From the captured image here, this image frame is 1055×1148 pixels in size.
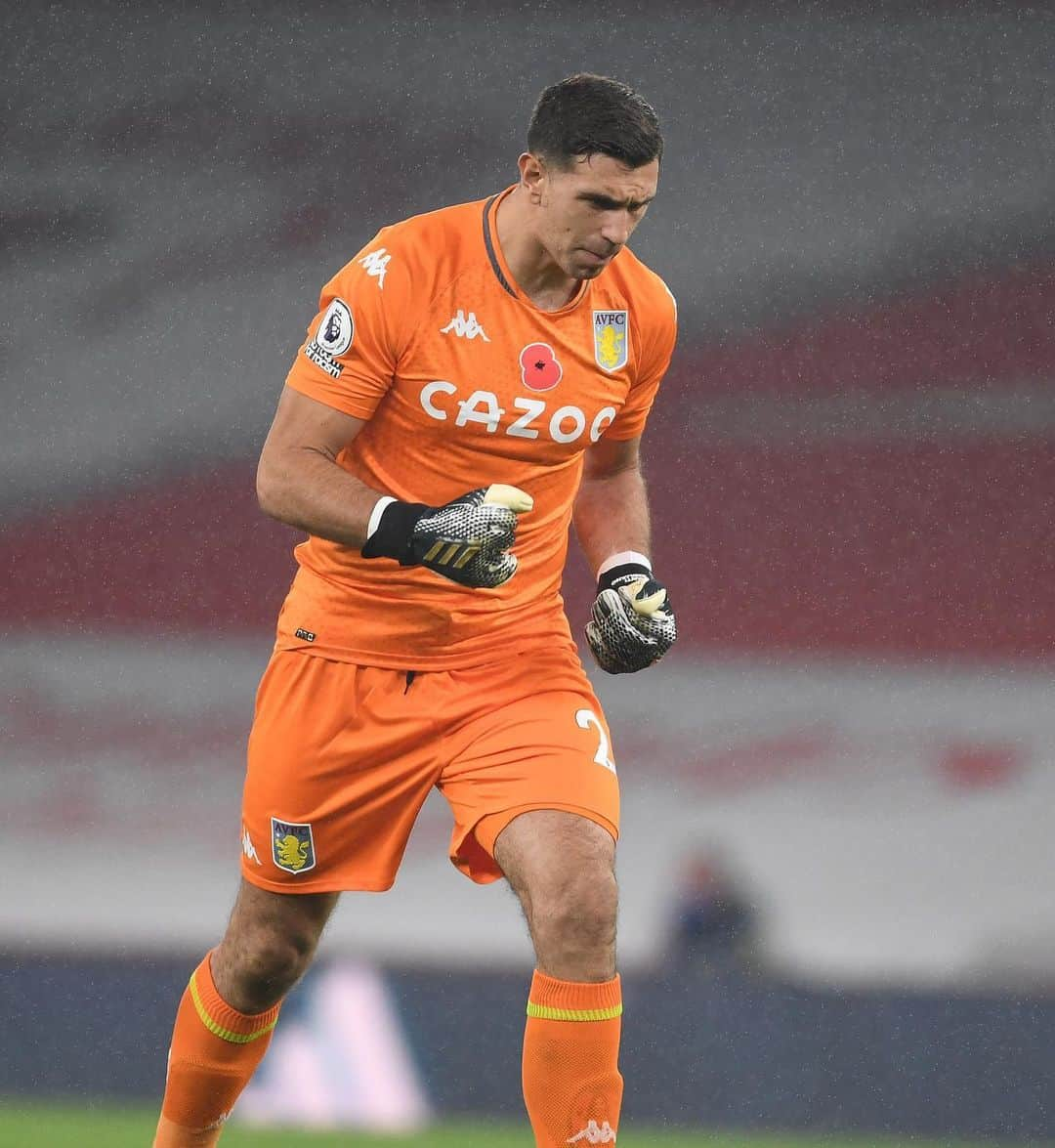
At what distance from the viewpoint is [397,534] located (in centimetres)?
254

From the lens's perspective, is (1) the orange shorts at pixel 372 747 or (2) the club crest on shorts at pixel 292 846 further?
(2) the club crest on shorts at pixel 292 846

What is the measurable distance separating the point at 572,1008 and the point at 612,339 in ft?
3.44

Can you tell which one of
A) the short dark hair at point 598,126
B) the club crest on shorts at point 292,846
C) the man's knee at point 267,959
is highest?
the short dark hair at point 598,126

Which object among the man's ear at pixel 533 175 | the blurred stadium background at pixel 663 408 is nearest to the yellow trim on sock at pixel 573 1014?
the man's ear at pixel 533 175

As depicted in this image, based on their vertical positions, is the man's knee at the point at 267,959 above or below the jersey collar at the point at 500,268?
below

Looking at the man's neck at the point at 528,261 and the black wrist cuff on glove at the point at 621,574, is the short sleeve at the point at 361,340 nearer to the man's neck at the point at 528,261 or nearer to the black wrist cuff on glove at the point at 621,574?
the man's neck at the point at 528,261

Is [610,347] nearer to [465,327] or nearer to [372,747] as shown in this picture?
[465,327]

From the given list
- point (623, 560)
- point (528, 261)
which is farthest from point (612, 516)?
point (528, 261)

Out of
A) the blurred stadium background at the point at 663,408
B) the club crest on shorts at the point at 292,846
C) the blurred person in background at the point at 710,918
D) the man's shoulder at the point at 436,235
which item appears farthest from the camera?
the blurred stadium background at the point at 663,408

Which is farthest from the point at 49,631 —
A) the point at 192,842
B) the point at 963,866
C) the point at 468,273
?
the point at 468,273

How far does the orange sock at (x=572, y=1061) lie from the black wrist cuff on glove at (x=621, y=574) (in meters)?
0.71

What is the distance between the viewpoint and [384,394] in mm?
2791

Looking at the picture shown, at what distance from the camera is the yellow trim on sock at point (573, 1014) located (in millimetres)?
2453

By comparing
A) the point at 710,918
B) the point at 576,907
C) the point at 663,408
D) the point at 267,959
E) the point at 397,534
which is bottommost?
the point at 710,918
